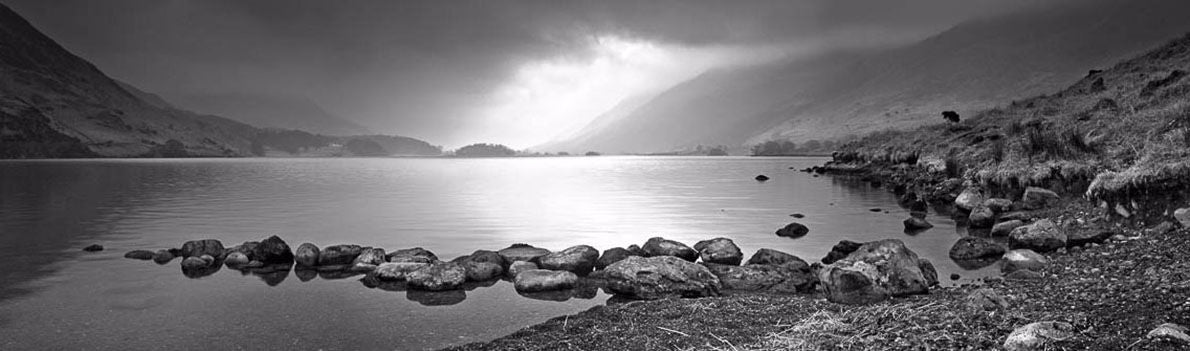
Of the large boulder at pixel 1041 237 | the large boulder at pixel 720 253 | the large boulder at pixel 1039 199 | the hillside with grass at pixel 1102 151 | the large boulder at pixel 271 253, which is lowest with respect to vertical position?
A: the large boulder at pixel 720 253

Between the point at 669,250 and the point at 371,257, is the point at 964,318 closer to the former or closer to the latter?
the point at 669,250

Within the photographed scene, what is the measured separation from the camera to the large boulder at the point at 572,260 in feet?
70.1

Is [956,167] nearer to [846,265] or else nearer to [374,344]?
[846,265]

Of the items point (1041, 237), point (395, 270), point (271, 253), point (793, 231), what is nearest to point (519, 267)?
point (395, 270)

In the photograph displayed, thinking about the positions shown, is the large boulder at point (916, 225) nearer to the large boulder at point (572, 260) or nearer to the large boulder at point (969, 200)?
the large boulder at point (969, 200)

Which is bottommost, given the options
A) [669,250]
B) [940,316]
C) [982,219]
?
[669,250]

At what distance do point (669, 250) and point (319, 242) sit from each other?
18.7m

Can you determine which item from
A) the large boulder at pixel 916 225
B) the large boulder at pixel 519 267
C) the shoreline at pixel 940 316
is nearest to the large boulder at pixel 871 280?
the shoreline at pixel 940 316

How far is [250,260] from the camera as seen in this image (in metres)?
23.0

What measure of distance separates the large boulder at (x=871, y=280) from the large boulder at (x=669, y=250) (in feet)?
25.6

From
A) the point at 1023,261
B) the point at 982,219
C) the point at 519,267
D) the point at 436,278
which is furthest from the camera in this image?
the point at 982,219

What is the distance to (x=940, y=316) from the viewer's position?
32.1ft

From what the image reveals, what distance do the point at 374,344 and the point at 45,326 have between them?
28.9ft

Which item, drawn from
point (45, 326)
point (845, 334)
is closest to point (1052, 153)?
point (845, 334)
